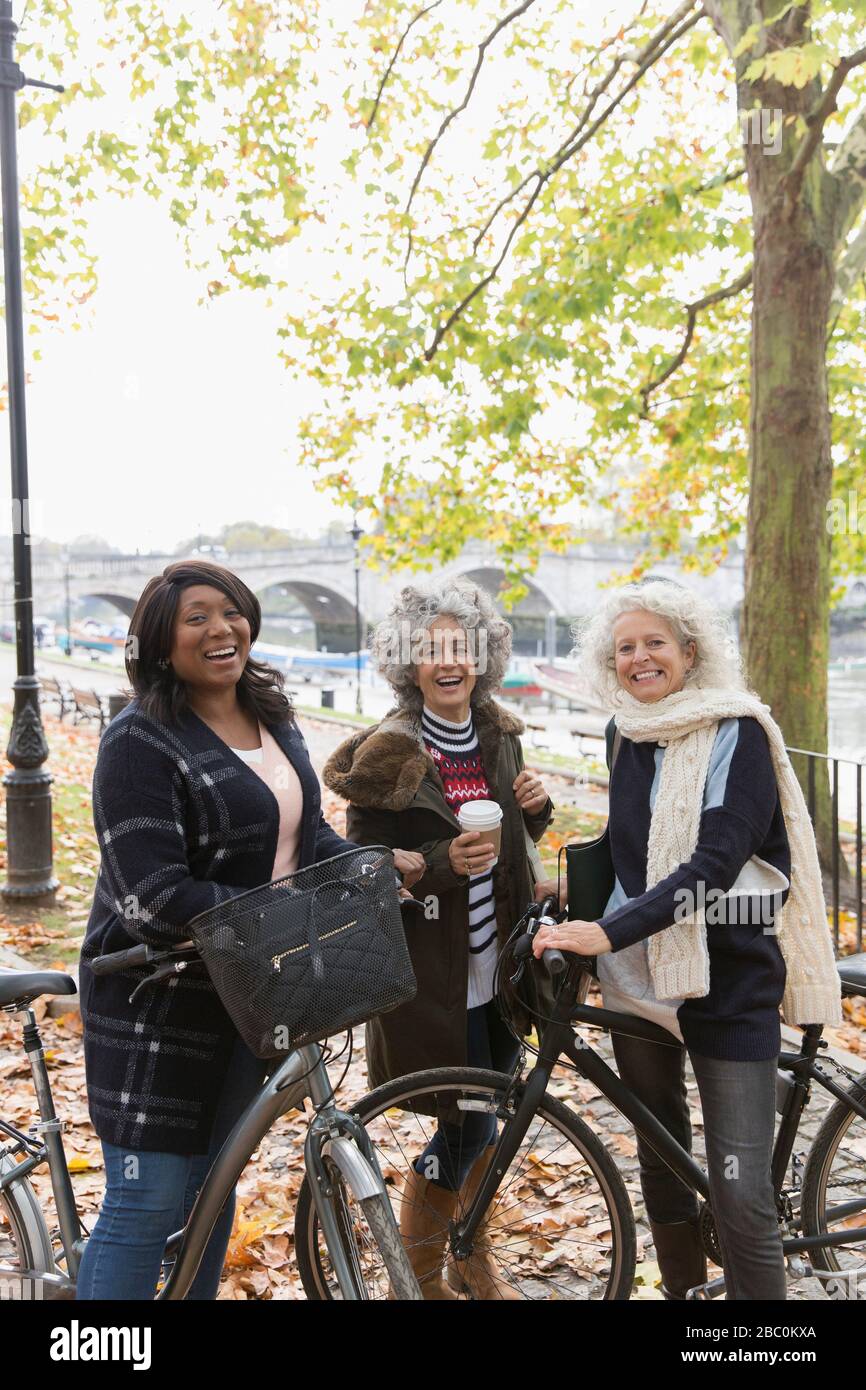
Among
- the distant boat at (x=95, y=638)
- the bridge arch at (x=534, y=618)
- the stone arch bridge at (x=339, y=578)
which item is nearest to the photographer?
the stone arch bridge at (x=339, y=578)

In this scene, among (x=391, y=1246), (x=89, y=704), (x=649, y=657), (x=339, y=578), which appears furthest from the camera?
(x=339, y=578)

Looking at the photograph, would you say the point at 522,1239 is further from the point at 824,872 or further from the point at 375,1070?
the point at 824,872

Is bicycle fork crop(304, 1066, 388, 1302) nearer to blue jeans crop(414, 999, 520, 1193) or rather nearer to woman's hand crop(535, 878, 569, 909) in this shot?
blue jeans crop(414, 999, 520, 1193)

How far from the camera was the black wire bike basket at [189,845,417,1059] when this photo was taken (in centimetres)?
189

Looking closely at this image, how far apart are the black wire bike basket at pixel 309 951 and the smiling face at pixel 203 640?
495 millimetres

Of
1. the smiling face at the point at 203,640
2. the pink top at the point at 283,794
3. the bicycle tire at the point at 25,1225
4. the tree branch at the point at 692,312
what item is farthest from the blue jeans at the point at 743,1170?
the tree branch at the point at 692,312

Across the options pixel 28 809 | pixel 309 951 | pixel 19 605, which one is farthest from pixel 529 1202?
pixel 19 605

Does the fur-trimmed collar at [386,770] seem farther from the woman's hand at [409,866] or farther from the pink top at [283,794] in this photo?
the pink top at [283,794]

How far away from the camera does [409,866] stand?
2.50 m

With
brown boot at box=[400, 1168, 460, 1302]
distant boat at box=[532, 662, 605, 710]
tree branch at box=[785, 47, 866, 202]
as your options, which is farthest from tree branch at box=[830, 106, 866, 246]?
brown boot at box=[400, 1168, 460, 1302]

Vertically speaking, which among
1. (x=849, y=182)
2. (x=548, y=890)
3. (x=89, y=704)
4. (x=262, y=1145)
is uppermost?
(x=849, y=182)

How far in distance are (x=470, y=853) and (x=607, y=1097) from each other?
2.12 ft

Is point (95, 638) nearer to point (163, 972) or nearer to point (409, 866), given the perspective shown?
point (409, 866)

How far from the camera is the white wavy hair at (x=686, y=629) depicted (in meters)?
2.39
